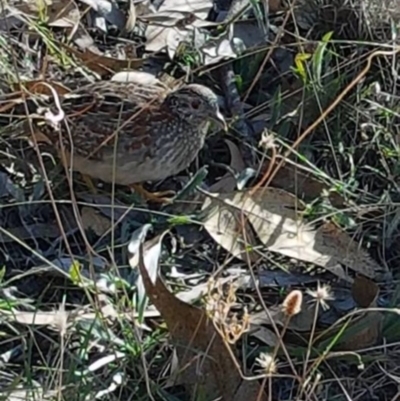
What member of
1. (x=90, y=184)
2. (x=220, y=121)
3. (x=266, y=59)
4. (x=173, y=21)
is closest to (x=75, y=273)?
(x=90, y=184)

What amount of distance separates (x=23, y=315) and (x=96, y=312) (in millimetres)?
229

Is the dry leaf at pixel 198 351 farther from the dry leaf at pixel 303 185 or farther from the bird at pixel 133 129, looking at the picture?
the dry leaf at pixel 303 185

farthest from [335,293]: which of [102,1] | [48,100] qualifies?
[102,1]

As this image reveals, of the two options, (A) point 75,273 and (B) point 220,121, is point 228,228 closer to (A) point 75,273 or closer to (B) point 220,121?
(B) point 220,121

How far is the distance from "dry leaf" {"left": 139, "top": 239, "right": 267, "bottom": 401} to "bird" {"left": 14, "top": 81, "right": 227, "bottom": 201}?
1.93 feet

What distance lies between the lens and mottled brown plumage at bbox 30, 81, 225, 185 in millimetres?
3439

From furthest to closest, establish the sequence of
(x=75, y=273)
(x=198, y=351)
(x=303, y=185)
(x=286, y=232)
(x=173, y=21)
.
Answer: (x=173, y=21)
(x=303, y=185)
(x=286, y=232)
(x=75, y=273)
(x=198, y=351)

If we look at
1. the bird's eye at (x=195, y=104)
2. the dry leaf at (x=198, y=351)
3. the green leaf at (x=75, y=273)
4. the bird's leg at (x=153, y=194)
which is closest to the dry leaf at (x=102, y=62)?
the bird's eye at (x=195, y=104)

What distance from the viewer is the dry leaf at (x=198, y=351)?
9.25 ft

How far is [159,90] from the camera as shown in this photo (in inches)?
142

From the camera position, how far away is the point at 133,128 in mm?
3475

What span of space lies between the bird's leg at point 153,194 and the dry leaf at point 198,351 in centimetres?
60

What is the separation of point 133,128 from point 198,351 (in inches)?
33.6

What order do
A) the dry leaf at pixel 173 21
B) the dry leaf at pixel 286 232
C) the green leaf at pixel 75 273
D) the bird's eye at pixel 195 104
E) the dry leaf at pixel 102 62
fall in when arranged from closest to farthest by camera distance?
the green leaf at pixel 75 273, the dry leaf at pixel 286 232, the bird's eye at pixel 195 104, the dry leaf at pixel 102 62, the dry leaf at pixel 173 21
